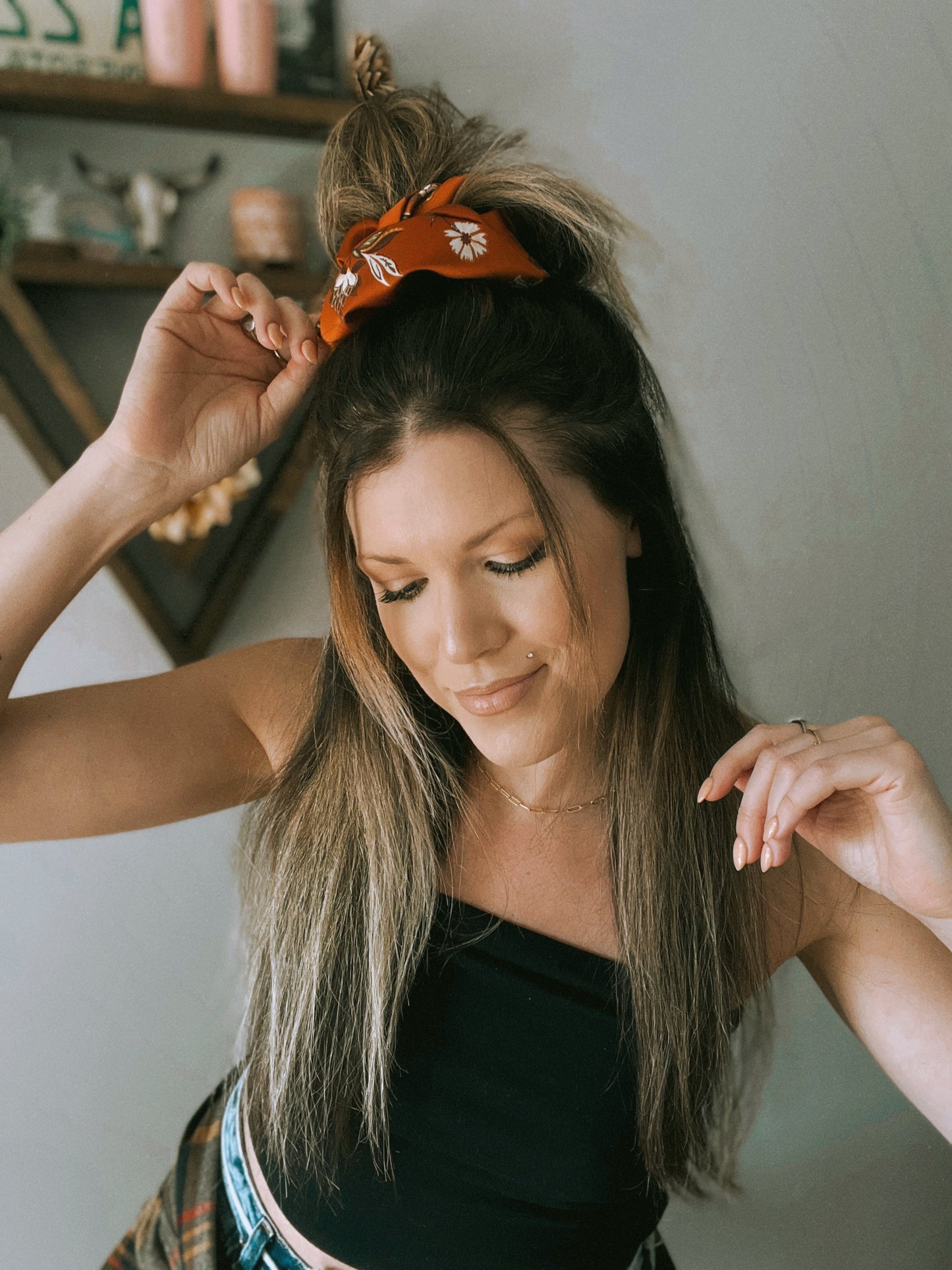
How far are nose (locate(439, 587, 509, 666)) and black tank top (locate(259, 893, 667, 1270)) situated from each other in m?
0.30

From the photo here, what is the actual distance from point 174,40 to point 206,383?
1.28ft

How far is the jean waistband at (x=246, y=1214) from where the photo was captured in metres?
0.93

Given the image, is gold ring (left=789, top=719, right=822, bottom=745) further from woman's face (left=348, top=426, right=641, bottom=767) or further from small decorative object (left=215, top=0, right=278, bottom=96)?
small decorative object (left=215, top=0, right=278, bottom=96)

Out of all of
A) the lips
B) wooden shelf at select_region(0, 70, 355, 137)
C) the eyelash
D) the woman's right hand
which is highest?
wooden shelf at select_region(0, 70, 355, 137)

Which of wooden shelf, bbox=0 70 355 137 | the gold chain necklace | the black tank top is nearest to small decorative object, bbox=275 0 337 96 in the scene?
wooden shelf, bbox=0 70 355 137

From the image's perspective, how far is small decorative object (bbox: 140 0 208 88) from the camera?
101 centimetres

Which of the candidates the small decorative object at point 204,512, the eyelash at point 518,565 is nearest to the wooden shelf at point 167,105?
the small decorative object at point 204,512

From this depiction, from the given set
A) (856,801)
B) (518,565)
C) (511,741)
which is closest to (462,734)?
(511,741)

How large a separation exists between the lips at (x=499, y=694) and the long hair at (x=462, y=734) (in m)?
0.06

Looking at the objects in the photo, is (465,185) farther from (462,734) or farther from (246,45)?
(462,734)

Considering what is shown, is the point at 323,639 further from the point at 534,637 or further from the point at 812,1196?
the point at 812,1196

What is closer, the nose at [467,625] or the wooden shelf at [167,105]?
the nose at [467,625]

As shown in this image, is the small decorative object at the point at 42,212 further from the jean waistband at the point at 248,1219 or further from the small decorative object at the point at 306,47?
the jean waistband at the point at 248,1219

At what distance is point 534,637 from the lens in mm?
805
